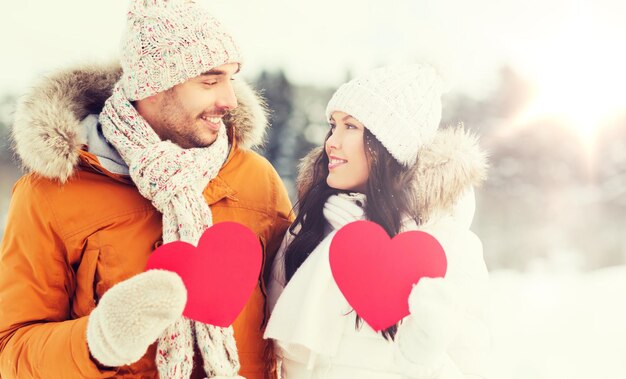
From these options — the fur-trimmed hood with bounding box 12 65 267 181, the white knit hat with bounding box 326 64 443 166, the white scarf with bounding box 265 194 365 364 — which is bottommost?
the white scarf with bounding box 265 194 365 364

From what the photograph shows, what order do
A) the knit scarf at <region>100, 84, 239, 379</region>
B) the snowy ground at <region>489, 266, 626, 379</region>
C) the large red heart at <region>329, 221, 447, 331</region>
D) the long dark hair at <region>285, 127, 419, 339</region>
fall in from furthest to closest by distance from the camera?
the snowy ground at <region>489, 266, 626, 379</region> → the long dark hair at <region>285, 127, 419, 339</region> → the knit scarf at <region>100, 84, 239, 379</region> → the large red heart at <region>329, 221, 447, 331</region>

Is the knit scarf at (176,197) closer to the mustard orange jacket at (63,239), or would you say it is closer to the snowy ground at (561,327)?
the mustard orange jacket at (63,239)

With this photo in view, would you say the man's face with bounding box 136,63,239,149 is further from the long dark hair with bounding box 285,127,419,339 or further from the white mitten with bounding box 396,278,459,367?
the white mitten with bounding box 396,278,459,367

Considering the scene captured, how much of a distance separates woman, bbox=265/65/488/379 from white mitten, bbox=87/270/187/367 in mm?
394

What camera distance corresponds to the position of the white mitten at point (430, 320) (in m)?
1.04

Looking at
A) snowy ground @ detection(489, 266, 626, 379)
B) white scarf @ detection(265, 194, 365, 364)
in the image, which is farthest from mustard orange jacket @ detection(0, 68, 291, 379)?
snowy ground @ detection(489, 266, 626, 379)

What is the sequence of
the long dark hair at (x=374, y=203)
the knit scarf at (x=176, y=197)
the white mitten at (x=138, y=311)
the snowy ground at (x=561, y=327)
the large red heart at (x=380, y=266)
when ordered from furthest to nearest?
the snowy ground at (x=561, y=327) → the long dark hair at (x=374, y=203) → the knit scarf at (x=176, y=197) → the large red heart at (x=380, y=266) → the white mitten at (x=138, y=311)

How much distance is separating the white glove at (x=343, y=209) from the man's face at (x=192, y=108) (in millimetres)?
346

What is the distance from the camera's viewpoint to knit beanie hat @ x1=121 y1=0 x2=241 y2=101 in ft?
4.65

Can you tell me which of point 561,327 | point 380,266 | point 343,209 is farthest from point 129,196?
point 561,327

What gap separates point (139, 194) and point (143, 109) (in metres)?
0.23

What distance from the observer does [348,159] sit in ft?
4.72

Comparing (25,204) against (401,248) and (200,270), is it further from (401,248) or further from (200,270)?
(401,248)

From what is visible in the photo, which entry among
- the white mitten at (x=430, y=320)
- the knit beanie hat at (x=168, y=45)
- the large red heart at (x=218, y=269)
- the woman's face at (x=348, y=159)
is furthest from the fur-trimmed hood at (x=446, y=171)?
the knit beanie hat at (x=168, y=45)
